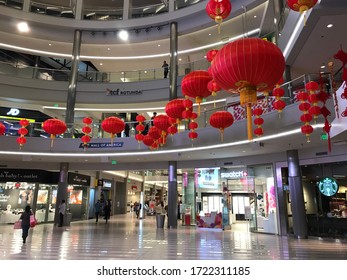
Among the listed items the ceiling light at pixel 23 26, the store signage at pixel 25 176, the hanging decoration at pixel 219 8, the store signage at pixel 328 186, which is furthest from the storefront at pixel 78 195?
the hanging decoration at pixel 219 8

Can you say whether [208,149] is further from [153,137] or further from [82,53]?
[82,53]

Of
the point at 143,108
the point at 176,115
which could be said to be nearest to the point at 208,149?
the point at 176,115

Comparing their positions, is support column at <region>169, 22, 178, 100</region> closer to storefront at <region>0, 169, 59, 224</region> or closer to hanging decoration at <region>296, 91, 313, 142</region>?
hanging decoration at <region>296, 91, 313, 142</region>

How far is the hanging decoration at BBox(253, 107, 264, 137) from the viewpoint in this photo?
30.8 feet

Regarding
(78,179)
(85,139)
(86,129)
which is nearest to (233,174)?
(85,139)

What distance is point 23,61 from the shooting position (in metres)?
21.7

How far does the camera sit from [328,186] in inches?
472

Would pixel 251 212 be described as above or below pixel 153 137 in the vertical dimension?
below

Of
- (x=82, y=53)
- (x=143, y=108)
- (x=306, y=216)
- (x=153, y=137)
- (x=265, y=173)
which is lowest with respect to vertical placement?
(x=306, y=216)

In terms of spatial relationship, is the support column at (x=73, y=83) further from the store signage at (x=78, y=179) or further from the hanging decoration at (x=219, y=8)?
the hanging decoration at (x=219, y=8)

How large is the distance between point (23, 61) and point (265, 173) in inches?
Result: 754

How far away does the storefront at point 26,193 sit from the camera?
1684 cm

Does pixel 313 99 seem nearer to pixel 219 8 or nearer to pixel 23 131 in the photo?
pixel 219 8

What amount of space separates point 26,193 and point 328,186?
1655 cm
